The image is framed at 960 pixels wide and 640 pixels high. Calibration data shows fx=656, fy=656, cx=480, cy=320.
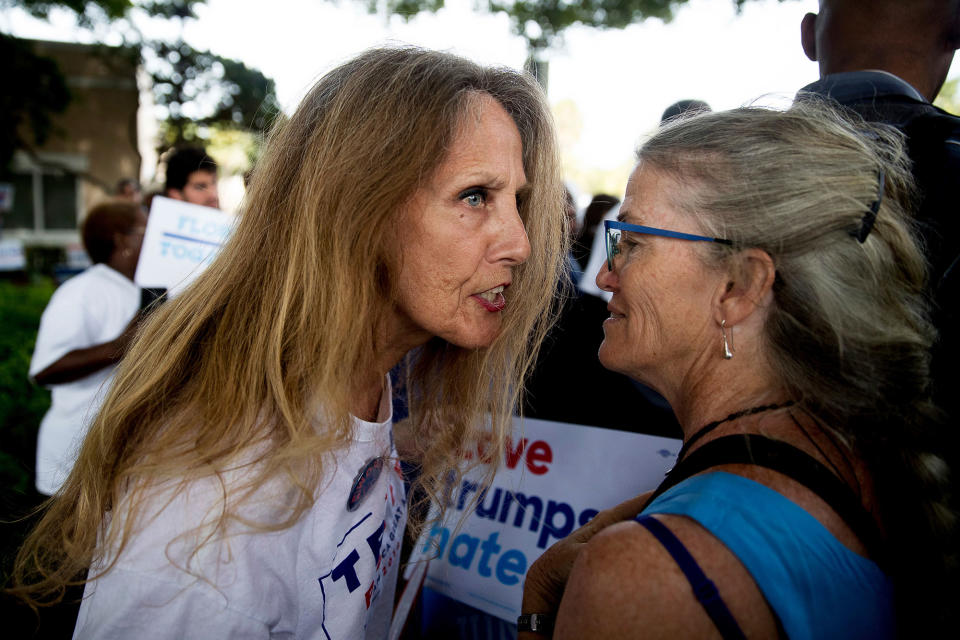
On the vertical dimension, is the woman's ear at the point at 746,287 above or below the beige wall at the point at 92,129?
above

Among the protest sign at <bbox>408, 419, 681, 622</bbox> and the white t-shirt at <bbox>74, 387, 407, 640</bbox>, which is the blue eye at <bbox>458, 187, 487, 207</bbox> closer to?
the white t-shirt at <bbox>74, 387, 407, 640</bbox>

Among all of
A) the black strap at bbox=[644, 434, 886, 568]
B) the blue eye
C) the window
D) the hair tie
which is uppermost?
the hair tie

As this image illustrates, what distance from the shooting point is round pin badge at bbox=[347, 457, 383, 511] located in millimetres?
1725

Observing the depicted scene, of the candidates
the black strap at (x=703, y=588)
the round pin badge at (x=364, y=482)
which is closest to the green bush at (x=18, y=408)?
the round pin badge at (x=364, y=482)

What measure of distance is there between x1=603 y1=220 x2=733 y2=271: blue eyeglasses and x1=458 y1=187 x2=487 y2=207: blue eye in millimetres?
352

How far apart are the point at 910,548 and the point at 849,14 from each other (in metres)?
1.91

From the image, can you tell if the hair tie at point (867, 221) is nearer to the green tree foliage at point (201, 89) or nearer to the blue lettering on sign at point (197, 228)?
the blue lettering on sign at point (197, 228)

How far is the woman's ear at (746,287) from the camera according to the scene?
153cm

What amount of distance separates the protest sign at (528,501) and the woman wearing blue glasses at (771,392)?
611mm

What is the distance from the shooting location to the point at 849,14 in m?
2.35

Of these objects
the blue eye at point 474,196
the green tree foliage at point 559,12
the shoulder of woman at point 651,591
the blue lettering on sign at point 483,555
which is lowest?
the blue lettering on sign at point 483,555

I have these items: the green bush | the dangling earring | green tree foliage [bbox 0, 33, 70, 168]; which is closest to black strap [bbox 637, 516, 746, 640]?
the dangling earring

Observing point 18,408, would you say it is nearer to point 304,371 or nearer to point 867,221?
point 304,371

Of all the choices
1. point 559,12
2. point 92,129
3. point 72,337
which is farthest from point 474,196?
point 92,129
